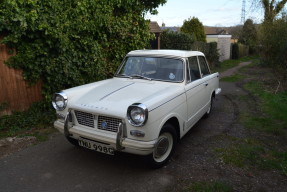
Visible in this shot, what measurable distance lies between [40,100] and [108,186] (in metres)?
3.45

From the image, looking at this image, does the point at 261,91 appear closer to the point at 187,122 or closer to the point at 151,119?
the point at 187,122

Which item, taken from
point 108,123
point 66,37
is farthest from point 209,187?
point 66,37

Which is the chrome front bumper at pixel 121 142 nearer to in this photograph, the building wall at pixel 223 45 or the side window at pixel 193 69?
the side window at pixel 193 69

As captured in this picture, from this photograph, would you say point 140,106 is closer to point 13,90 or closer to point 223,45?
point 13,90

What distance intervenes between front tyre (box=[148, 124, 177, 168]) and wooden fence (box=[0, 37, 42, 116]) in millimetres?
3631

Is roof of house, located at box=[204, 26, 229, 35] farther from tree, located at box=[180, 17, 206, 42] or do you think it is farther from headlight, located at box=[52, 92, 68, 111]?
headlight, located at box=[52, 92, 68, 111]

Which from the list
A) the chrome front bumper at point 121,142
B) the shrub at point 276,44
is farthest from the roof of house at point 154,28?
the chrome front bumper at point 121,142

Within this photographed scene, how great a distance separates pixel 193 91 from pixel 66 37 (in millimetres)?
3306

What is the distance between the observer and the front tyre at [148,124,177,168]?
11.1ft

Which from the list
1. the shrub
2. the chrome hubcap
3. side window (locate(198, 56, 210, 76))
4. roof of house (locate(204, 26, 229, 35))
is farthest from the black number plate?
roof of house (locate(204, 26, 229, 35))

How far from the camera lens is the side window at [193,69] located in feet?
14.7

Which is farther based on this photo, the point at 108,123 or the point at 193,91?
the point at 193,91

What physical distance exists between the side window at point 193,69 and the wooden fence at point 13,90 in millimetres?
3610

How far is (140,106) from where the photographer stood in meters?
2.94
